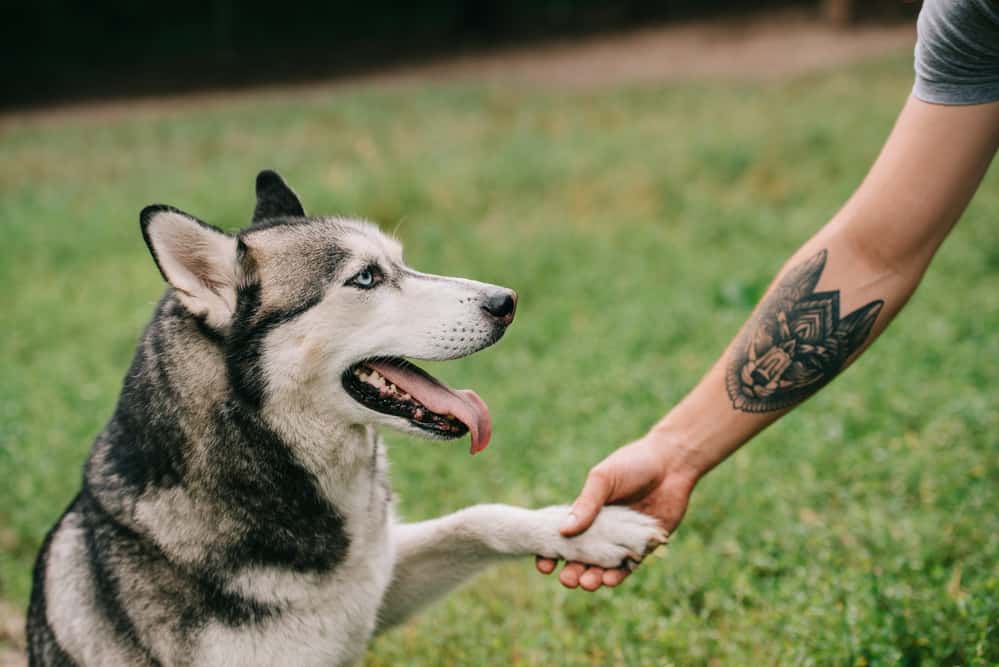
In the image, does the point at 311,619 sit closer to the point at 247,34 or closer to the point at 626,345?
the point at 626,345

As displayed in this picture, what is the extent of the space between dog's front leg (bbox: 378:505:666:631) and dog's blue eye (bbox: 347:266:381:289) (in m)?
0.89

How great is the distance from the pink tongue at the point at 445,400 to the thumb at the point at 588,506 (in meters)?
0.37

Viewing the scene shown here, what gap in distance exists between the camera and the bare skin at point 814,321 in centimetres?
256

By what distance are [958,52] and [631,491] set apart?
5.38 ft

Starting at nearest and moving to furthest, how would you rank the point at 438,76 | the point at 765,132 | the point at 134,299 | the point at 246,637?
the point at 246,637
the point at 134,299
the point at 765,132
the point at 438,76

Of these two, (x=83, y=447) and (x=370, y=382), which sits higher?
(x=370, y=382)

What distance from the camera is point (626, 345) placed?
6484 mm

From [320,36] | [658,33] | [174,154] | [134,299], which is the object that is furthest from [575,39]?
[134,299]

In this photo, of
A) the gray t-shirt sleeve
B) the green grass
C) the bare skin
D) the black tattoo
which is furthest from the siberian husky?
the gray t-shirt sleeve

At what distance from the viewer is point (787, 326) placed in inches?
115

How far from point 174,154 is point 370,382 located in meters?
12.2

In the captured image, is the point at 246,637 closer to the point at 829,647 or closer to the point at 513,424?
the point at 829,647

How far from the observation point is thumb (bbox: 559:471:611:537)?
8.98 feet

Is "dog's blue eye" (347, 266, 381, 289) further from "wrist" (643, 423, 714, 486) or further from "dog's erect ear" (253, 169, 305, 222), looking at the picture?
"wrist" (643, 423, 714, 486)
